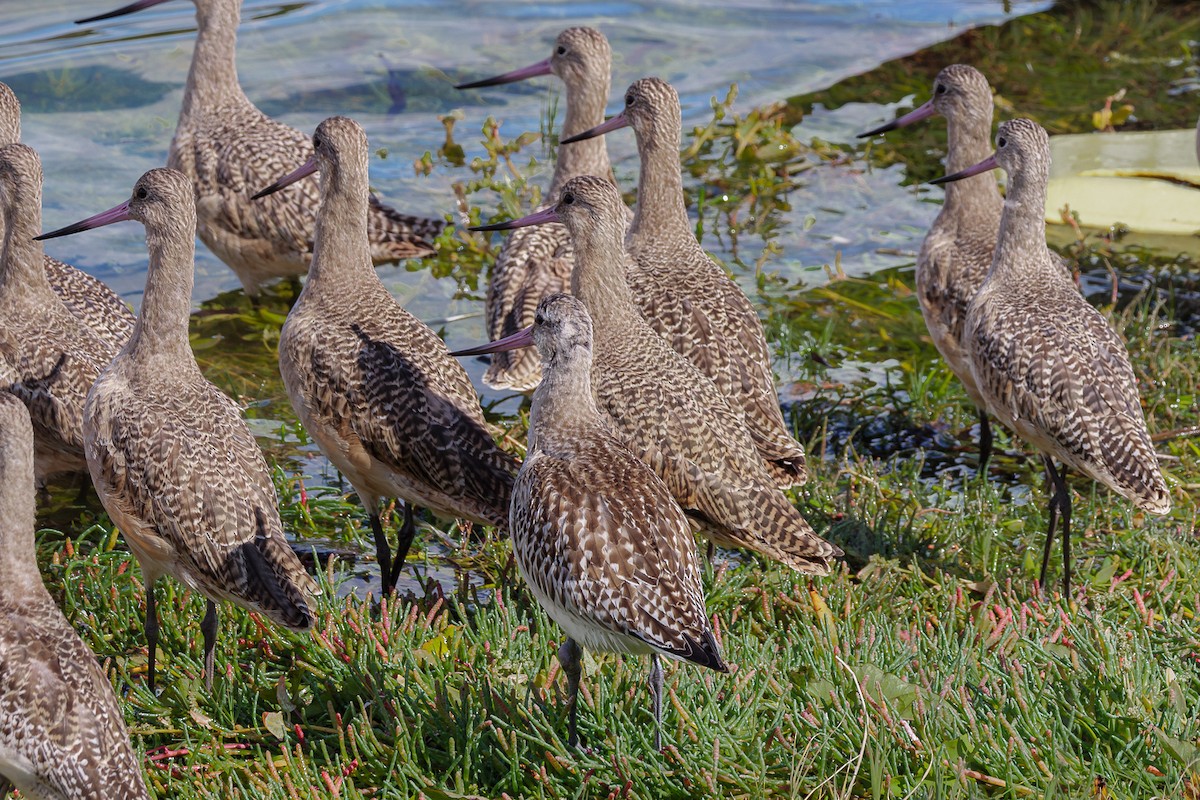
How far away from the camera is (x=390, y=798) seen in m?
4.11

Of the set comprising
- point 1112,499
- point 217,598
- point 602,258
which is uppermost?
point 602,258

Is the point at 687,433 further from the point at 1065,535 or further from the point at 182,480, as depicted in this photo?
the point at 182,480

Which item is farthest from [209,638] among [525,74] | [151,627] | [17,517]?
[525,74]

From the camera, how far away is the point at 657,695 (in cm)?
407

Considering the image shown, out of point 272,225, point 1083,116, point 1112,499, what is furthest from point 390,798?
point 1083,116

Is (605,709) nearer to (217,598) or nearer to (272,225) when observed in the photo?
(217,598)

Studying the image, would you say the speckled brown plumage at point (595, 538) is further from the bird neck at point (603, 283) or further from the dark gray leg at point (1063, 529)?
the dark gray leg at point (1063, 529)

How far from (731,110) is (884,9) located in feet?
10.5

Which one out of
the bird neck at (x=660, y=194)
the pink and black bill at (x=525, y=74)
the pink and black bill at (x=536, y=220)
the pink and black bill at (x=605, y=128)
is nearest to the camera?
the pink and black bill at (x=536, y=220)

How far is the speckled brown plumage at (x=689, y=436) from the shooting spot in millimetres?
5125

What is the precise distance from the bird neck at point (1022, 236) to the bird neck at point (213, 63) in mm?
4192

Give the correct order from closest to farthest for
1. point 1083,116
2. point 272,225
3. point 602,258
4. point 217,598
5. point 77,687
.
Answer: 1. point 77,687
2. point 217,598
3. point 602,258
4. point 272,225
5. point 1083,116

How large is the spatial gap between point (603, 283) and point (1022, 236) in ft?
5.70

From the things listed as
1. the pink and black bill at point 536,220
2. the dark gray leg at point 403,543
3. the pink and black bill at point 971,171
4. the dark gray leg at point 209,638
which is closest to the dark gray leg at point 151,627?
the dark gray leg at point 209,638
